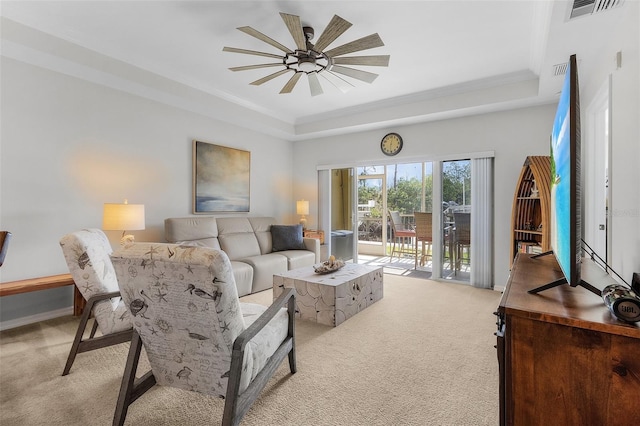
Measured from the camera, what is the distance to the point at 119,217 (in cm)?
307

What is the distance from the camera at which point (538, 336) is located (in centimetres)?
94

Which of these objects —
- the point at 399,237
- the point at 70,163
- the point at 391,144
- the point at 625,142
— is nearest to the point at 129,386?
the point at 70,163

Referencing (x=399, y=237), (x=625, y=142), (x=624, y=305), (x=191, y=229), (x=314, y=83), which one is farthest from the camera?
(x=399, y=237)

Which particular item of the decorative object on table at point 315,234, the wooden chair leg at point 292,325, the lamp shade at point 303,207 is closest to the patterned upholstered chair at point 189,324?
the wooden chair leg at point 292,325

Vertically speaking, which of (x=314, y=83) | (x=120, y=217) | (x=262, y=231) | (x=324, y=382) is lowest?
(x=324, y=382)

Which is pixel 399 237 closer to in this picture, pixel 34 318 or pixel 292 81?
pixel 292 81

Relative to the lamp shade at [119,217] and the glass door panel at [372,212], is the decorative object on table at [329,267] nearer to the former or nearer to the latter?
the lamp shade at [119,217]

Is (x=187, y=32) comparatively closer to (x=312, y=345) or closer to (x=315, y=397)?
(x=312, y=345)

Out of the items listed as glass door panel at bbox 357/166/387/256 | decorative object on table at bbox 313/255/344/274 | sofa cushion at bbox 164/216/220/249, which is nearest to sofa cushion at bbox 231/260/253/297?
sofa cushion at bbox 164/216/220/249

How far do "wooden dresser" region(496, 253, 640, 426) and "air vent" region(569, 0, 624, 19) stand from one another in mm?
1968

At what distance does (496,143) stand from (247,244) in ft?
12.5

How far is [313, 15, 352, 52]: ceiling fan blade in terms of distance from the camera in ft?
6.89

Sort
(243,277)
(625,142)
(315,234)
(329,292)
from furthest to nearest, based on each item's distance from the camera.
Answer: (315,234), (243,277), (329,292), (625,142)

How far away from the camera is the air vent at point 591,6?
190 cm
